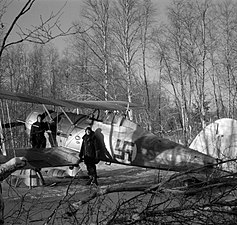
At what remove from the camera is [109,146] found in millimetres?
9594

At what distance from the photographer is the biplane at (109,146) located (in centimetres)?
847

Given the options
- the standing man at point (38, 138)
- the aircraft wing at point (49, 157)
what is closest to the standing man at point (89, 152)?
the aircraft wing at point (49, 157)

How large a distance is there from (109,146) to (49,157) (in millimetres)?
1594

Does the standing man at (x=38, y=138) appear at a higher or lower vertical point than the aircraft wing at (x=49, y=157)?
higher

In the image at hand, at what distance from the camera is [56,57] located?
37.7 metres

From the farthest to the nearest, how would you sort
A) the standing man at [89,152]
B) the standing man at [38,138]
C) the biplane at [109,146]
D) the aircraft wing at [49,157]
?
the standing man at [38,138] < the standing man at [89,152] < the aircraft wing at [49,157] < the biplane at [109,146]

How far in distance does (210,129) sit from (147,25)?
15.8 metres

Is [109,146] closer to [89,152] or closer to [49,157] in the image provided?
[89,152]

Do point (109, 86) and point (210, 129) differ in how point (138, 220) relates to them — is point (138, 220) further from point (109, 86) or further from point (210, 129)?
point (109, 86)

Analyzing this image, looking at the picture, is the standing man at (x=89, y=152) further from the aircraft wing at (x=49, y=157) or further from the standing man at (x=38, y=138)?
the standing man at (x=38, y=138)

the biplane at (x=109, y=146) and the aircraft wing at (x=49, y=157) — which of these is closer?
the biplane at (x=109, y=146)

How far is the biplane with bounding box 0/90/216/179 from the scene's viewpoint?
27.8ft

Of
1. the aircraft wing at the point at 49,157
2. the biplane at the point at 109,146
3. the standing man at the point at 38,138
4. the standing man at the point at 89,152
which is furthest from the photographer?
the standing man at the point at 38,138

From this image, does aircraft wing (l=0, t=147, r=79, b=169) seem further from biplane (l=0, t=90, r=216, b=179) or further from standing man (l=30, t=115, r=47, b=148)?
standing man (l=30, t=115, r=47, b=148)
